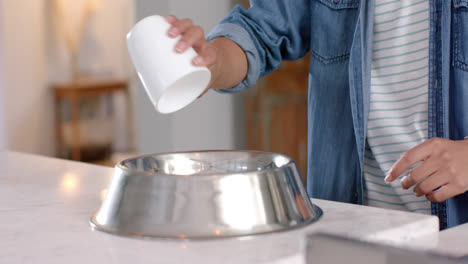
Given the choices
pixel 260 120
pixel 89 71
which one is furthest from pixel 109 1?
pixel 260 120

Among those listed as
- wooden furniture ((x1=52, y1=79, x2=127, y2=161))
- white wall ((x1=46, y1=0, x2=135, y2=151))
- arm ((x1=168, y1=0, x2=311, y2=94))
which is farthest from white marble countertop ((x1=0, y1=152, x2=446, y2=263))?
white wall ((x1=46, y1=0, x2=135, y2=151))

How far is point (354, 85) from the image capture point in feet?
3.80

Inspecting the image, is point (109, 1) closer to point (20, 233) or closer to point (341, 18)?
point (341, 18)

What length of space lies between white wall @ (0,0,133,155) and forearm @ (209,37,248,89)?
4.18 metres

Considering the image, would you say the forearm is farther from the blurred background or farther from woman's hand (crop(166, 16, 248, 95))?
the blurred background

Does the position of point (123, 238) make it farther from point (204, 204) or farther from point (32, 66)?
point (32, 66)

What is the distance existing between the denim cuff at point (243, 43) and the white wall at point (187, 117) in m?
1.72

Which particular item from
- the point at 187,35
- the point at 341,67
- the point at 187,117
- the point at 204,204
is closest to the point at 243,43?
the point at 341,67

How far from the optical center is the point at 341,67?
4.02ft

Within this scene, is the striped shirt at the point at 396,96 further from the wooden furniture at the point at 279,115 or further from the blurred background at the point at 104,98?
the wooden furniture at the point at 279,115

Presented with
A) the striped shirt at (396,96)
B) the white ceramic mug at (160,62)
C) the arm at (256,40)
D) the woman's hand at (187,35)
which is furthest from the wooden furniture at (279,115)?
the white ceramic mug at (160,62)

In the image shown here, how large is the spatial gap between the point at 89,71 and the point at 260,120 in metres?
2.99

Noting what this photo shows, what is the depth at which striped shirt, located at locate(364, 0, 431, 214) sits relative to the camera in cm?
112

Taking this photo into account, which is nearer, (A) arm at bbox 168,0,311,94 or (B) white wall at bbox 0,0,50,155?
(A) arm at bbox 168,0,311,94
